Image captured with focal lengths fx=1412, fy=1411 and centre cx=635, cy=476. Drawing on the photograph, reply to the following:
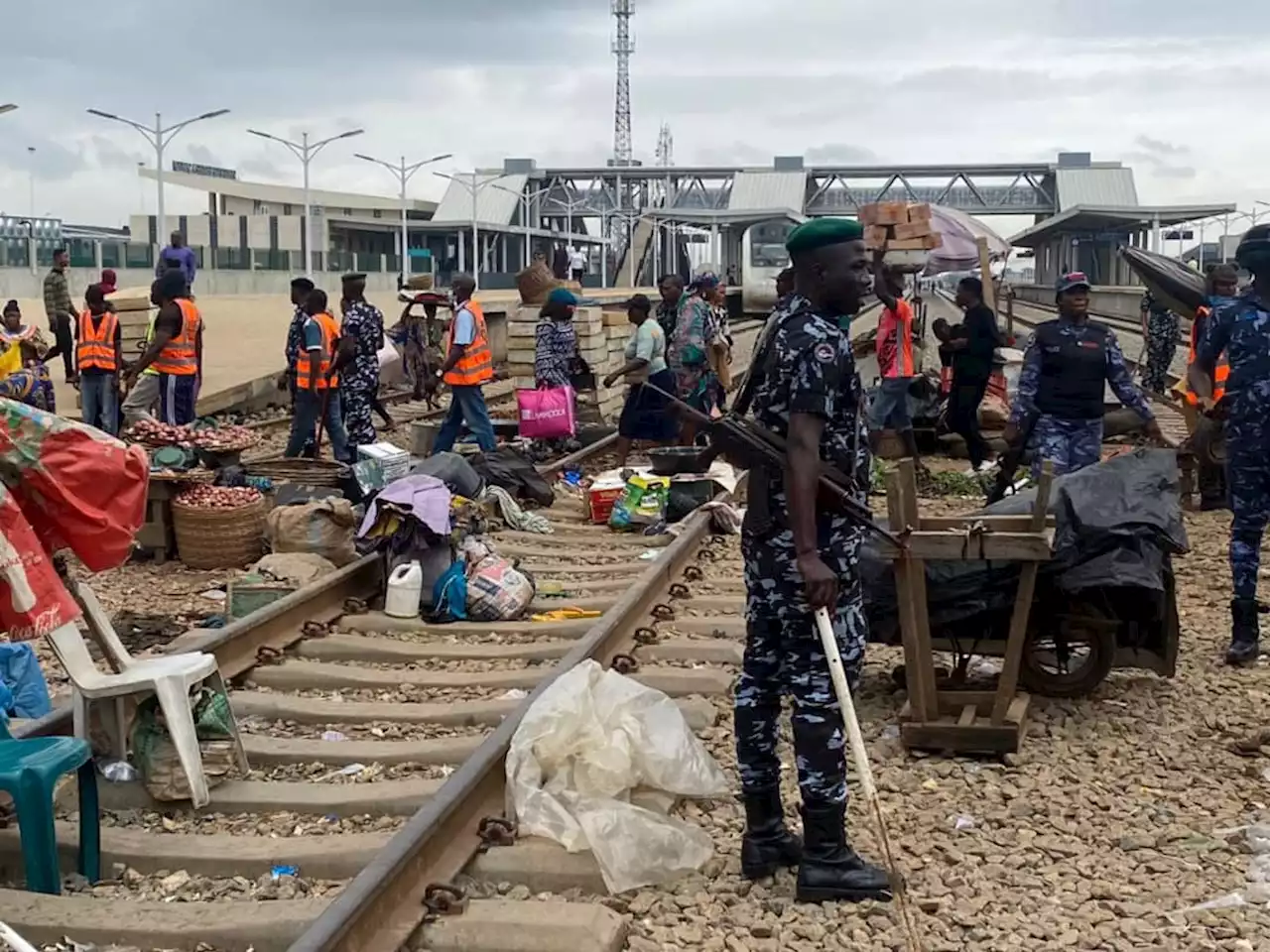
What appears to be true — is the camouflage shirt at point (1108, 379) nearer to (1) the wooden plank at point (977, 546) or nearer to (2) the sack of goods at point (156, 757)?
(1) the wooden plank at point (977, 546)

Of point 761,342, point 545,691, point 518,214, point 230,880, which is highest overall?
point 518,214

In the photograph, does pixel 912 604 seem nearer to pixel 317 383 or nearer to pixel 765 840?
pixel 765 840

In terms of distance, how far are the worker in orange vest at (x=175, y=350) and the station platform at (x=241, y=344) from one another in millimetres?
4918

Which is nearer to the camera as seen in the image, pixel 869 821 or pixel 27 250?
pixel 869 821

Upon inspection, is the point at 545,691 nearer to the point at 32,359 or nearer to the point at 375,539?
the point at 375,539

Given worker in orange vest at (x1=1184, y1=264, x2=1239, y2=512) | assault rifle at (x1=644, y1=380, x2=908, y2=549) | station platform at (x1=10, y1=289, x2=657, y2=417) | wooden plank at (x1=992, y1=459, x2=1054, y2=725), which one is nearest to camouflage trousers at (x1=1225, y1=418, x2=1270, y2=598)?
wooden plank at (x1=992, y1=459, x2=1054, y2=725)

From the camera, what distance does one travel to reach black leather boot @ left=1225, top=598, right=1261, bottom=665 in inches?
264

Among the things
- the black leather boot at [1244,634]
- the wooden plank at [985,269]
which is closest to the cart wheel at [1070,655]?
the black leather boot at [1244,634]

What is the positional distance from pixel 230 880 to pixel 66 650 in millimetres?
903

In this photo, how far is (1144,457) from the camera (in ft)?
20.2

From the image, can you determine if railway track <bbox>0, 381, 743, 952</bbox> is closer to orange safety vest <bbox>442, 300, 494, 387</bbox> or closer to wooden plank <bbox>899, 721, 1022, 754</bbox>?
wooden plank <bbox>899, 721, 1022, 754</bbox>

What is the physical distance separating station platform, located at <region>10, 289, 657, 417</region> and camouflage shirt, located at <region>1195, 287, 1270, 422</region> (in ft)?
43.7

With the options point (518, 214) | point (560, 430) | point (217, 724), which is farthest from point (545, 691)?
point (518, 214)

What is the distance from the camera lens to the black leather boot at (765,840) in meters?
4.28
